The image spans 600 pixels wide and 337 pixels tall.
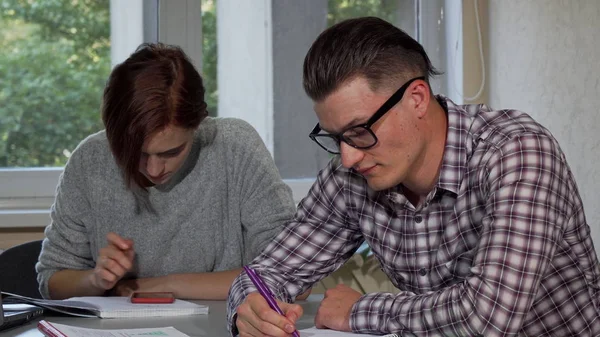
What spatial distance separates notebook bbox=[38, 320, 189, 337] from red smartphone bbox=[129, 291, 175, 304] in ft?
0.92

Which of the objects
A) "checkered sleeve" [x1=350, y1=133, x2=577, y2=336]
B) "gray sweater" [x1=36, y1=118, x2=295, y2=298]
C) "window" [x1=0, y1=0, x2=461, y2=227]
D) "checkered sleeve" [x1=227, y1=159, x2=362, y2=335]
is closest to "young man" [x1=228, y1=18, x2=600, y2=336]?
"checkered sleeve" [x1=350, y1=133, x2=577, y2=336]

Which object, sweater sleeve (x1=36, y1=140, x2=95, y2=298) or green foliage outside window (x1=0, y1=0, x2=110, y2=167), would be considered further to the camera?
green foliage outside window (x1=0, y1=0, x2=110, y2=167)

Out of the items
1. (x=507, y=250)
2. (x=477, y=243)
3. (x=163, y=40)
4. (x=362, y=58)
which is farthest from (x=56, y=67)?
(x=507, y=250)

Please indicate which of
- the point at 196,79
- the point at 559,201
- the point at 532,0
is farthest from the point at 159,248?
the point at 532,0

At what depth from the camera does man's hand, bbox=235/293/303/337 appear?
141 cm

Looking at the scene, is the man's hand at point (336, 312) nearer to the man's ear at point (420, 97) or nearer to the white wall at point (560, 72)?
the man's ear at point (420, 97)

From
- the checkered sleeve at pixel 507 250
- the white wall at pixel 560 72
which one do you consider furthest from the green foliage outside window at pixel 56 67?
the checkered sleeve at pixel 507 250

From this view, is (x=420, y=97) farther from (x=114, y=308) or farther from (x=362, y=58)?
→ (x=114, y=308)

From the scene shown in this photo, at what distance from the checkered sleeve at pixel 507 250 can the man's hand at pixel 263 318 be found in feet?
0.55

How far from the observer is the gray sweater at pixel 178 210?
7.12 feet

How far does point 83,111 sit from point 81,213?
42.0 inches

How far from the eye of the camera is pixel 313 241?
181cm

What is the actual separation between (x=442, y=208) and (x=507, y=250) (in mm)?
230

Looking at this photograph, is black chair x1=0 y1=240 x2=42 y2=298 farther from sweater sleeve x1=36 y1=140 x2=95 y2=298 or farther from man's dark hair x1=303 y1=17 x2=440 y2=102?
man's dark hair x1=303 y1=17 x2=440 y2=102
